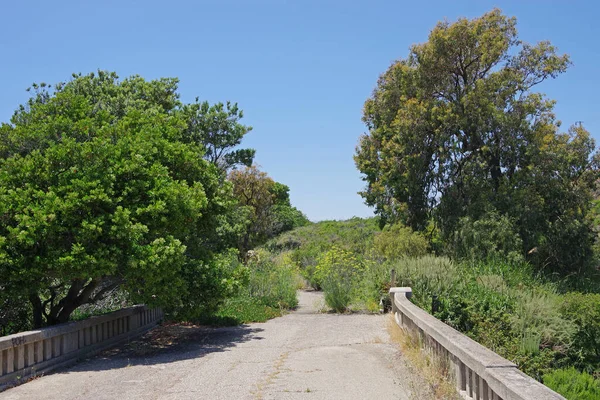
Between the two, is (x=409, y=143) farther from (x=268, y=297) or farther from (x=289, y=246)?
(x=289, y=246)

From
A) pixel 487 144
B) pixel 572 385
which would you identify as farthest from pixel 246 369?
pixel 487 144

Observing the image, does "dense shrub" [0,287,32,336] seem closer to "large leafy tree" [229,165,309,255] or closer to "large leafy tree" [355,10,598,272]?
"large leafy tree" [355,10,598,272]

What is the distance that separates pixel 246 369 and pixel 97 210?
3854 mm

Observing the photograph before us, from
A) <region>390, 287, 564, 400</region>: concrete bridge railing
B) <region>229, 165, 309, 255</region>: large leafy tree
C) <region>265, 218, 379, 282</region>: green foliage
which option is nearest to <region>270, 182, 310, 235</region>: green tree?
<region>265, 218, 379, 282</region>: green foliage

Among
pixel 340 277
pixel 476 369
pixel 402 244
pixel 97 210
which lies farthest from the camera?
pixel 402 244

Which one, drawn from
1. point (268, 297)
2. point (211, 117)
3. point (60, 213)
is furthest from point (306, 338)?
point (211, 117)

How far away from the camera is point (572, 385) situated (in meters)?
8.67

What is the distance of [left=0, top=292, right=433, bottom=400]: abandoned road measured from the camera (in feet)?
24.0

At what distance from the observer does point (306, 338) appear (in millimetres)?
12320

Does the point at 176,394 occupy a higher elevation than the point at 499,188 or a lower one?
lower

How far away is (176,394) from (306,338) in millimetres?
5348

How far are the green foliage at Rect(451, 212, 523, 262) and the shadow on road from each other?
10915 mm

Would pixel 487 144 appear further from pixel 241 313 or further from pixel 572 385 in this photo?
pixel 572 385

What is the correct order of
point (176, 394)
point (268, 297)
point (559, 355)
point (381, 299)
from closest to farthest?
point (176, 394), point (559, 355), point (381, 299), point (268, 297)
